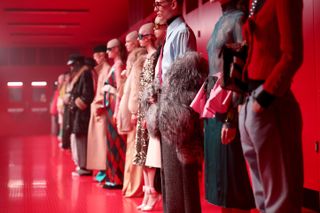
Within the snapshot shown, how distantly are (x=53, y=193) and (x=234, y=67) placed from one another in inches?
144

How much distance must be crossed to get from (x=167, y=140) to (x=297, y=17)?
4.13 ft

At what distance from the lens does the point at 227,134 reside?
98.6 inches

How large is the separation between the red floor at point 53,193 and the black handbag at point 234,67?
225 cm

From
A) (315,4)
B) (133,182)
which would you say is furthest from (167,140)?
(133,182)

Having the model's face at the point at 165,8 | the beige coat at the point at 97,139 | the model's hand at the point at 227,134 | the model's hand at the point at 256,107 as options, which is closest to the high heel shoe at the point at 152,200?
the model's face at the point at 165,8

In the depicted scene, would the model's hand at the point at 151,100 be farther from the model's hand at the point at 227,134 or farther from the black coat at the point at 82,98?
the black coat at the point at 82,98

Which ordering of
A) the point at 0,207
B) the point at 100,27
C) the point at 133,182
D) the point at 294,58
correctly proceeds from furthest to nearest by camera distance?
the point at 100,27 → the point at 133,182 → the point at 0,207 → the point at 294,58

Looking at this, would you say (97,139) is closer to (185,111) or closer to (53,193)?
(53,193)

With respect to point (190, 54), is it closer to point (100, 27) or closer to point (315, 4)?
point (315, 4)

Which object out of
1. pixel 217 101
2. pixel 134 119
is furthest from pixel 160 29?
pixel 217 101

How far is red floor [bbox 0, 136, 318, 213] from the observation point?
15.3 feet

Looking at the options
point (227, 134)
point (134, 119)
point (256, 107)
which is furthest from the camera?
point (134, 119)

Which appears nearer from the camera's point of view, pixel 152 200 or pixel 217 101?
pixel 217 101

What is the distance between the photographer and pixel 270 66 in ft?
7.01
